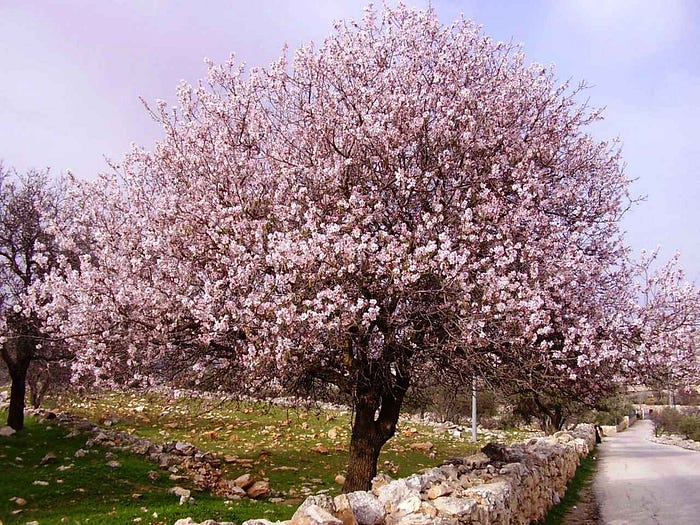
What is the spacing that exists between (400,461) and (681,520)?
9249 millimetres

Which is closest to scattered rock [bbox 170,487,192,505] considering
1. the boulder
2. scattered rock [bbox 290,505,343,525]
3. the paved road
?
the boulder

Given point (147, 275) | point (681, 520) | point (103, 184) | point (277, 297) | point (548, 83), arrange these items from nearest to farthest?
point (277, 297)
point (147, 275)
point (103, 184)
point (548, 83)
point (681, 520)

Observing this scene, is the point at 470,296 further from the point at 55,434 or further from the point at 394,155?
the point at 55,434

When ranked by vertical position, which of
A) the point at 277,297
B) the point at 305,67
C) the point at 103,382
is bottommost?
the point at 103,382

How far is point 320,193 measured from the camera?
9.95 m

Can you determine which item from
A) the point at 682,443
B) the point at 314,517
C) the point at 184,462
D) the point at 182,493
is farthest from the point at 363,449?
the point at 682,443

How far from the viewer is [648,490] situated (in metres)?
17.9

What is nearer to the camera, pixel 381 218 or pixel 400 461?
pixel 381 218

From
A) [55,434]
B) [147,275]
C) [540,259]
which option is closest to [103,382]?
[147,275]

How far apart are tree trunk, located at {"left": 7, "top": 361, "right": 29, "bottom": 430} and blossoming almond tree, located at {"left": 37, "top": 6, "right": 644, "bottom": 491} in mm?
10170

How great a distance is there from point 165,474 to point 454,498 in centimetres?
973

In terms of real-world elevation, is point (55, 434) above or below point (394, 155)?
below

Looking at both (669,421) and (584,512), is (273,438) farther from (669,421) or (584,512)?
(669,421)

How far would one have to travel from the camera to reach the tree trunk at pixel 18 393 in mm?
19438
